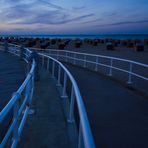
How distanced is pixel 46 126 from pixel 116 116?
76.2 inches

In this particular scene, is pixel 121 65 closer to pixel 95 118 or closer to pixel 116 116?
pixel 116 116

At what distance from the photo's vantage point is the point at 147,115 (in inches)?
285

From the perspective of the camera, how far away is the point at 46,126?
233 inches

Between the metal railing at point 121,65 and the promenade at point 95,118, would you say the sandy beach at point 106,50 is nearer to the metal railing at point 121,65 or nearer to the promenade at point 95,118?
the metal railing at point 121,65

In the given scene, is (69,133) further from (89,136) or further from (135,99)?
(135,99)

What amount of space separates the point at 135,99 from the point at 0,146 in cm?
631

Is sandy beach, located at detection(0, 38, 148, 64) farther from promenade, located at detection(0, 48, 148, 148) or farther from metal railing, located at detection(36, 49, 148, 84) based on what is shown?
promenade, located at detection(0, 48, 148, 148)

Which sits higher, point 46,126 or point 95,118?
point 46,126

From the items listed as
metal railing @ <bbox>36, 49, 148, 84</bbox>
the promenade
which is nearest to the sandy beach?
metal railing @ <bbox>36, 49, 148, 84</bbox>

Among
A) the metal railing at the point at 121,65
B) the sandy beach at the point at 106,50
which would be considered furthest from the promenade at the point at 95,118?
the sandy beach at the point at 106,50

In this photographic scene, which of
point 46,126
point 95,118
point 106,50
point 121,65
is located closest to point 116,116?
point 95,118

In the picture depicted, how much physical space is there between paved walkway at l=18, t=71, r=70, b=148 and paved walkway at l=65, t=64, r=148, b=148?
67 centimetres

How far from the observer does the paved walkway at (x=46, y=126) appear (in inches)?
198

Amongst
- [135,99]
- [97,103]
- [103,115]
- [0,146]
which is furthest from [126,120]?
[0,146]
